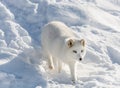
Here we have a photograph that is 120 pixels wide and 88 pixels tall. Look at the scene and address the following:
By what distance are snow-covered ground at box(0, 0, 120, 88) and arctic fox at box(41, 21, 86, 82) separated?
0.94ft

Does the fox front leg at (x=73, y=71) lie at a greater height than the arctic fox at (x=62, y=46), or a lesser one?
lesser

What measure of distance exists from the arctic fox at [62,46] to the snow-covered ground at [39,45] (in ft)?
0.94

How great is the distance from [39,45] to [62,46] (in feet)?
4.95

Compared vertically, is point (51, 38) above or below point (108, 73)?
above

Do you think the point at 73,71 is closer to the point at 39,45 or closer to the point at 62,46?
the point at 62,46

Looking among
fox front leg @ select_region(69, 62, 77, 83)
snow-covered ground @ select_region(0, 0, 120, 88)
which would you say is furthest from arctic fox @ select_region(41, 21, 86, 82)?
snow-covered ground @ select_region(0, 0, 120, 88)

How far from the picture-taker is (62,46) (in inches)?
Result: 313

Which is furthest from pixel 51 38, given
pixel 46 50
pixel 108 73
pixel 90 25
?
pixel 90 25

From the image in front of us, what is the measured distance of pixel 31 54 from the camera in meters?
8.70

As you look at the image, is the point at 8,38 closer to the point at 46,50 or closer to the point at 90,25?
the point at 46,50

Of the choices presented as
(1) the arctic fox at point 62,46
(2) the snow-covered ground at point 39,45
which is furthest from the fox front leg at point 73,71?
(2) the snow-covered ground at point 39,45

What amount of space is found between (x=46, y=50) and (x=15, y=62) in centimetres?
86

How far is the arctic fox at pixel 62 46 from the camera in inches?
301

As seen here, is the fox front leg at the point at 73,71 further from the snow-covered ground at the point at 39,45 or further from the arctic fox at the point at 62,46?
the snow-covered ground at the point at 39,45
